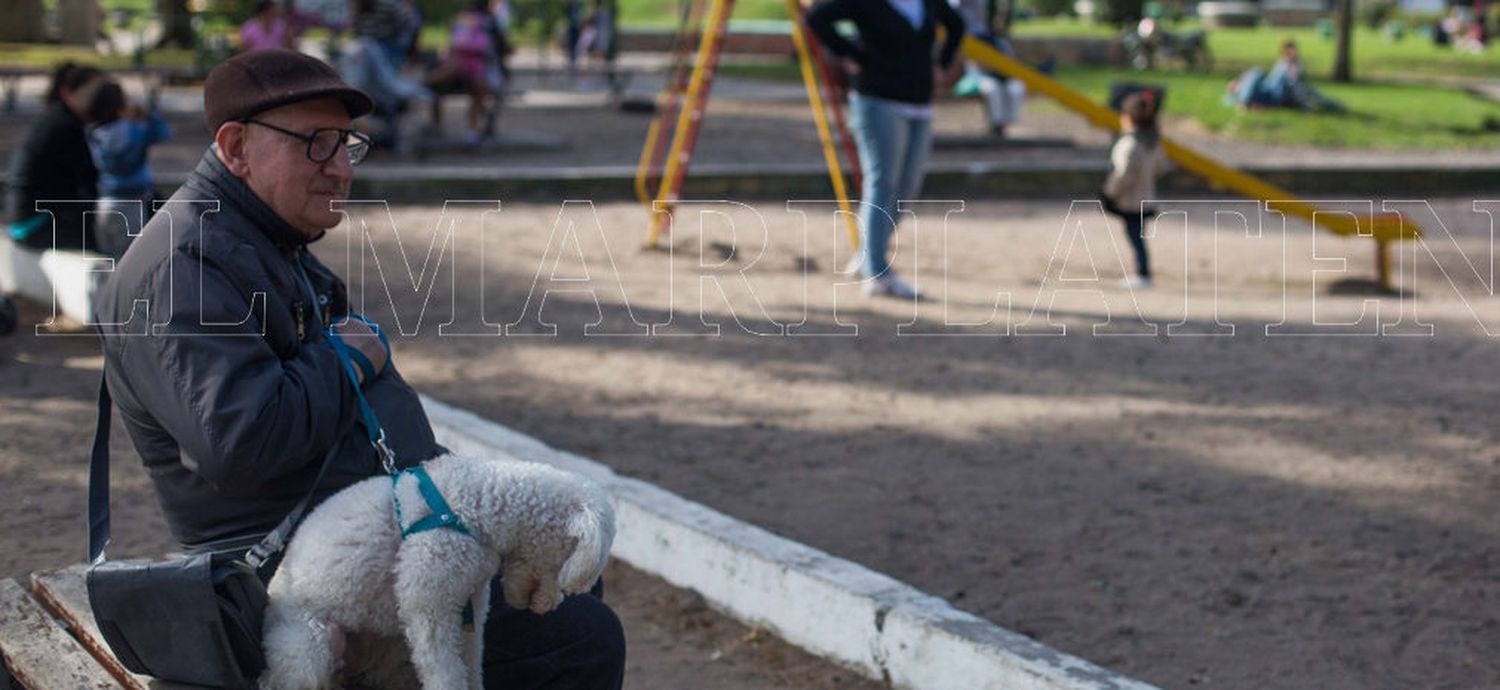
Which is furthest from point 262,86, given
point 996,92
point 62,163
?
point 996,92

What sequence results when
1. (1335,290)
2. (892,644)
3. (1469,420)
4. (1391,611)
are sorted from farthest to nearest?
(1335,290)
(1469,420)
(1391,611)
(892,644)

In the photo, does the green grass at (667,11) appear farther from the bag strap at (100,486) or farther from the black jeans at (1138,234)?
the bag strap at (100,486)

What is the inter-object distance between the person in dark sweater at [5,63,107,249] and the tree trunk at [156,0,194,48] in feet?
67.6

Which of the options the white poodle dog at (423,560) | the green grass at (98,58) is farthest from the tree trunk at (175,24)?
the white poodle dog at (423,560)

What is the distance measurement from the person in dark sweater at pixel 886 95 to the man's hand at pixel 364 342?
6.04 metres

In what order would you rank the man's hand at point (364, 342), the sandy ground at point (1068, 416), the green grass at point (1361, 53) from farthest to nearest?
the green grass at point (1361, 53) → the sandy ground at point (1068, 416) → the man's hand at point (364, 342)

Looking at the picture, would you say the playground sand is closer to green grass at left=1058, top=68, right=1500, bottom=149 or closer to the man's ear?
the man's ear

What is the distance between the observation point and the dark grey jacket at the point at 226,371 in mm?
2686

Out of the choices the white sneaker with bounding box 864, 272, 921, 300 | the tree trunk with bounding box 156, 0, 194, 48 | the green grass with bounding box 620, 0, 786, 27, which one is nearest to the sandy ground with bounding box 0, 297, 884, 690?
the white sneaker with bounding box 864, 272, 921, 300

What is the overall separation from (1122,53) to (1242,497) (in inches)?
1010

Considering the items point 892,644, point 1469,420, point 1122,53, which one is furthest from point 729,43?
point 892,644

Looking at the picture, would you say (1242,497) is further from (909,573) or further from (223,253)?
(223,253)

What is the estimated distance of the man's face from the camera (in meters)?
2.88

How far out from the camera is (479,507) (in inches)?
108
